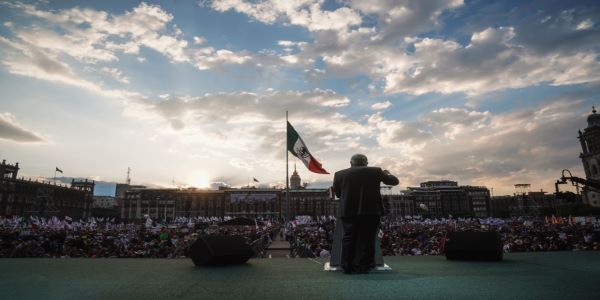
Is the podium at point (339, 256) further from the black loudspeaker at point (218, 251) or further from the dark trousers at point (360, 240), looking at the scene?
the black loudspeaker at point (218, 251)

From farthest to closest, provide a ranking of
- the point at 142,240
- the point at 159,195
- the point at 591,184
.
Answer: the point at 159,195
the point at 142,240
the point at 591,184

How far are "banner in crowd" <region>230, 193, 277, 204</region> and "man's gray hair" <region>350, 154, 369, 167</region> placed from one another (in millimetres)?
103329

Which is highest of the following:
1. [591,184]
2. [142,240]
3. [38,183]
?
[38,183]

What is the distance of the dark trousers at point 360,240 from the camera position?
473 centimetres

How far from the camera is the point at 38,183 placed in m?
91.2

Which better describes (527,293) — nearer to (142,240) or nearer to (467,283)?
(467,283)

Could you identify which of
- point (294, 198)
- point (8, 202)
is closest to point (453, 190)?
point (294, 198)

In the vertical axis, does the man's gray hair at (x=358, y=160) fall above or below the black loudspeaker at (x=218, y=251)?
above

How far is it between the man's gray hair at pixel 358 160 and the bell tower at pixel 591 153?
10084 centimetres

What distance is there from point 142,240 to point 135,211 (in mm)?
106562

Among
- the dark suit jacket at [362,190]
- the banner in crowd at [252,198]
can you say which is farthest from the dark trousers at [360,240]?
the banner in crowd at [252,198]

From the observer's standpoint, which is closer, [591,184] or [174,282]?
[174,282]

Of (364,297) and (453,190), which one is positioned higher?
(453,190)

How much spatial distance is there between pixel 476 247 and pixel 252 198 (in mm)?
104535
